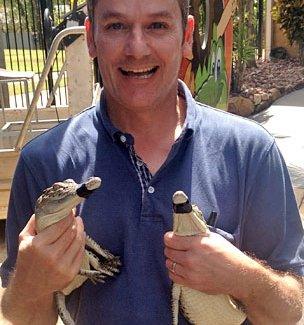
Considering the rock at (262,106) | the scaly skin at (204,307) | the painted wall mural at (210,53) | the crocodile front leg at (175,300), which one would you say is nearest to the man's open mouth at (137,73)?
the scaly skin at (204,307)

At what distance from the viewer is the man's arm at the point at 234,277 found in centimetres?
131

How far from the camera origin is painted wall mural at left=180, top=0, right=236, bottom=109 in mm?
7094

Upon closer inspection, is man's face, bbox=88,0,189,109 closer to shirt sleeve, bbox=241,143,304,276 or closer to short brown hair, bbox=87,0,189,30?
short brown hair, bbox=87,0,189,30

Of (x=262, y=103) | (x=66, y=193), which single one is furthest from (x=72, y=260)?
(x=262, y=103)

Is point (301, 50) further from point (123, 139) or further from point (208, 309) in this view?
point (208, 309)

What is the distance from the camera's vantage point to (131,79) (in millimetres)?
1492

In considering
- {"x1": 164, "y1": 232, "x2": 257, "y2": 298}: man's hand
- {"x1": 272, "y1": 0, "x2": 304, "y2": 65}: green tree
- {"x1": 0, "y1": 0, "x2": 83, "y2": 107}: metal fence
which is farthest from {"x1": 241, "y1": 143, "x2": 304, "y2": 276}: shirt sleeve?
{"x1": 272, "y1": 0, "x2": 304, "y2": 65}: green tree

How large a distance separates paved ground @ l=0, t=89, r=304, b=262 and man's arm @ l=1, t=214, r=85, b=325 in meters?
3.27

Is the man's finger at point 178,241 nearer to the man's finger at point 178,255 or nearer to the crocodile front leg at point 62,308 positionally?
the man's finger at point 178,255

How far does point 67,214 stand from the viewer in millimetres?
1239

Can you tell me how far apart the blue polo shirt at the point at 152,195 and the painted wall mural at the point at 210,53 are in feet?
16.7

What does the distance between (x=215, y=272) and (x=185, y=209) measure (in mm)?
210

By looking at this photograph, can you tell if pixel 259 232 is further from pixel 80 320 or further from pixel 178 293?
pixel 80 320

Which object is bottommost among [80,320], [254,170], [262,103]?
[262,103]
